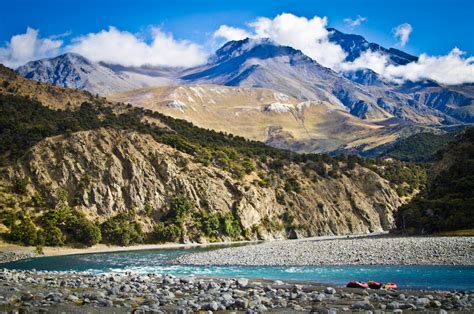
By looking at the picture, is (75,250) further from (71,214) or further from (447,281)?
(447,281)

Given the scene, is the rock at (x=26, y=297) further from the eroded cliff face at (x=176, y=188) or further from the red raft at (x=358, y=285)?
the eroded cliff face at (x=176, y=188)

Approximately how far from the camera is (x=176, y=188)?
111938 millimetres

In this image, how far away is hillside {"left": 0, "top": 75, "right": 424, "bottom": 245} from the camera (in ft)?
304

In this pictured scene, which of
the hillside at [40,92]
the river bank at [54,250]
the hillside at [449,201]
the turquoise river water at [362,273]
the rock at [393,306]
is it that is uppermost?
the hillside at [40,92]

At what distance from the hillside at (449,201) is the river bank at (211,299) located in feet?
164

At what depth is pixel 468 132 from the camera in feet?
334

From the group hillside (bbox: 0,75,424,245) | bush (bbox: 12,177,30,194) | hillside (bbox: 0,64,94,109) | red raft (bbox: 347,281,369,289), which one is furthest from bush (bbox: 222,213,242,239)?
red raft (bbox: 347,281,369,289)

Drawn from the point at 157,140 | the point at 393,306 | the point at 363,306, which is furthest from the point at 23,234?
the point at 393,306

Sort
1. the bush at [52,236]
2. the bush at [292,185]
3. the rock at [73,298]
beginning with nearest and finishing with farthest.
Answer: the rock at [73,298] < the bush at [52,236] < the bush at [292,185]

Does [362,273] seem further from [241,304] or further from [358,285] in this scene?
[241,304]

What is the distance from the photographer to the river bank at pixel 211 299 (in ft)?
73.1

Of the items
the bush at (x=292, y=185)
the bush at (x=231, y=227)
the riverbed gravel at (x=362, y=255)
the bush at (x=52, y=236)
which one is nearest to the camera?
the riverbed gravel at (x=362, y=255)

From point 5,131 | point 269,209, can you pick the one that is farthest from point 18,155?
point 269,209

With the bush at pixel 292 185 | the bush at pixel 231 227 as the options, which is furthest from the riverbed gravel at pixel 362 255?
the bush at pixel 292 185
